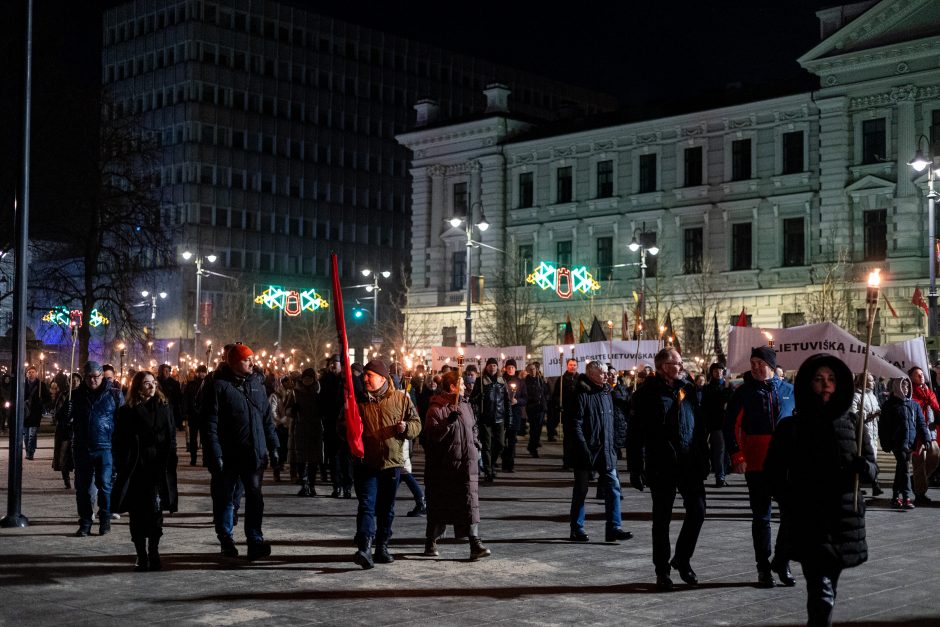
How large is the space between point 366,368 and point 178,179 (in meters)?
79.1

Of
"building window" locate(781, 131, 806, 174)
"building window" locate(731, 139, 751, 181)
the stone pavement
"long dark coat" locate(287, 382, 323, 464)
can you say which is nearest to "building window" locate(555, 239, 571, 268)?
"building window" locate(731, 139, 751, 181)

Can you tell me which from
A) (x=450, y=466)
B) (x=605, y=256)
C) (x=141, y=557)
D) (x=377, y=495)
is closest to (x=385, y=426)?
(x=377, y=495)

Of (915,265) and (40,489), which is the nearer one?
(40,489)

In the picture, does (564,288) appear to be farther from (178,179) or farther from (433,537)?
(178,179)

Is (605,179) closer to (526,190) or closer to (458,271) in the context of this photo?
(526,190)

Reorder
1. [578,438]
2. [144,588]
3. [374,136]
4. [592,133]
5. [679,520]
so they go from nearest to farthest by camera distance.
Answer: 1. [144,588]
2. [578,438]
3. [679,520]
4. [592,133]
5. [374,136]

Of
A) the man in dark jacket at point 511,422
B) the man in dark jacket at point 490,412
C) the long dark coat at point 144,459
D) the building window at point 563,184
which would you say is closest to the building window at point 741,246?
the building window at point 563,184

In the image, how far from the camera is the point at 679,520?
14.7 metres

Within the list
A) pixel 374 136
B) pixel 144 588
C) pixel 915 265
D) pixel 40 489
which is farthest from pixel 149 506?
pixel 374 136

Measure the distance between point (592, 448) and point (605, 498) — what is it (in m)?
0.54

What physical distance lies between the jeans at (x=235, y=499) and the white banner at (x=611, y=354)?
15.3 metres

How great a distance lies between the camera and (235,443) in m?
11.5

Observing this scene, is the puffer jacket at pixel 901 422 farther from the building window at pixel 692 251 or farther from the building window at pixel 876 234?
the building window at pixel 692 251

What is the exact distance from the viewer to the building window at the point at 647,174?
186 ft
